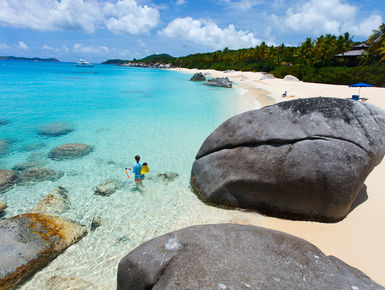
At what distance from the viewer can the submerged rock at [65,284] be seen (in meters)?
4.00

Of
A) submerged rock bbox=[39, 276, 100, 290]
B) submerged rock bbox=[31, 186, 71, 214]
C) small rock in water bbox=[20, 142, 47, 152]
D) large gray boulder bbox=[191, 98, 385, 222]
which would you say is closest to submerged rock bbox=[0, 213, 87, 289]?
submerged rock bbox=[39, 276, 100, 290]

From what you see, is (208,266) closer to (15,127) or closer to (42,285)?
(42,285)

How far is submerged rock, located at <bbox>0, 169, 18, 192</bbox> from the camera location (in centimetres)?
733

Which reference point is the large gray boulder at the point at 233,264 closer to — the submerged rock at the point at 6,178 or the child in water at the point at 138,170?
the child in water at the point at 138,170

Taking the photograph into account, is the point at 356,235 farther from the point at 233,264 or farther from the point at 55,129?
the point at 55,129

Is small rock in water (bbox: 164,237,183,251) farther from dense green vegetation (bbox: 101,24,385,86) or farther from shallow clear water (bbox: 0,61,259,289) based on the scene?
dense green vegetation (bbox: 101,24,385,86)

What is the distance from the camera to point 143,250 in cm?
332

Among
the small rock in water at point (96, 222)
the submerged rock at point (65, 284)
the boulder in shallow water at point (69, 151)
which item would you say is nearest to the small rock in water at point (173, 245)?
the submerged rock at point (65, 284)

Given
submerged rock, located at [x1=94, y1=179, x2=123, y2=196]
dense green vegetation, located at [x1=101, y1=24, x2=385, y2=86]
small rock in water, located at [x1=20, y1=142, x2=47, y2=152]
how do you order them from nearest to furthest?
submerged rock, located at [x1=94, y1=179, x2=123, y2=196], small rock in water, located at [x1=20, y1=142, x2=47, y2=152], dense green vegetation, located at [x1=101, y1=24, x2=385, y2=86]

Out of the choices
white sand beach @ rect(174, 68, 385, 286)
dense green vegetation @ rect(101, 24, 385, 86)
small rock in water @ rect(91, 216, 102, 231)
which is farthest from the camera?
dense green vegetation @ rect(101, 24, 385, 86)

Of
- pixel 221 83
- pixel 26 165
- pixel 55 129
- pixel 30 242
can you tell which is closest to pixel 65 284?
pixel 30 242

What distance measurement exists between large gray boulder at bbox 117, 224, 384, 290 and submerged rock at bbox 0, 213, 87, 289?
218 centimetres

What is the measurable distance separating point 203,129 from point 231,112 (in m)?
5.16

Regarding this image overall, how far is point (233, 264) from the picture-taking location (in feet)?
9.54
